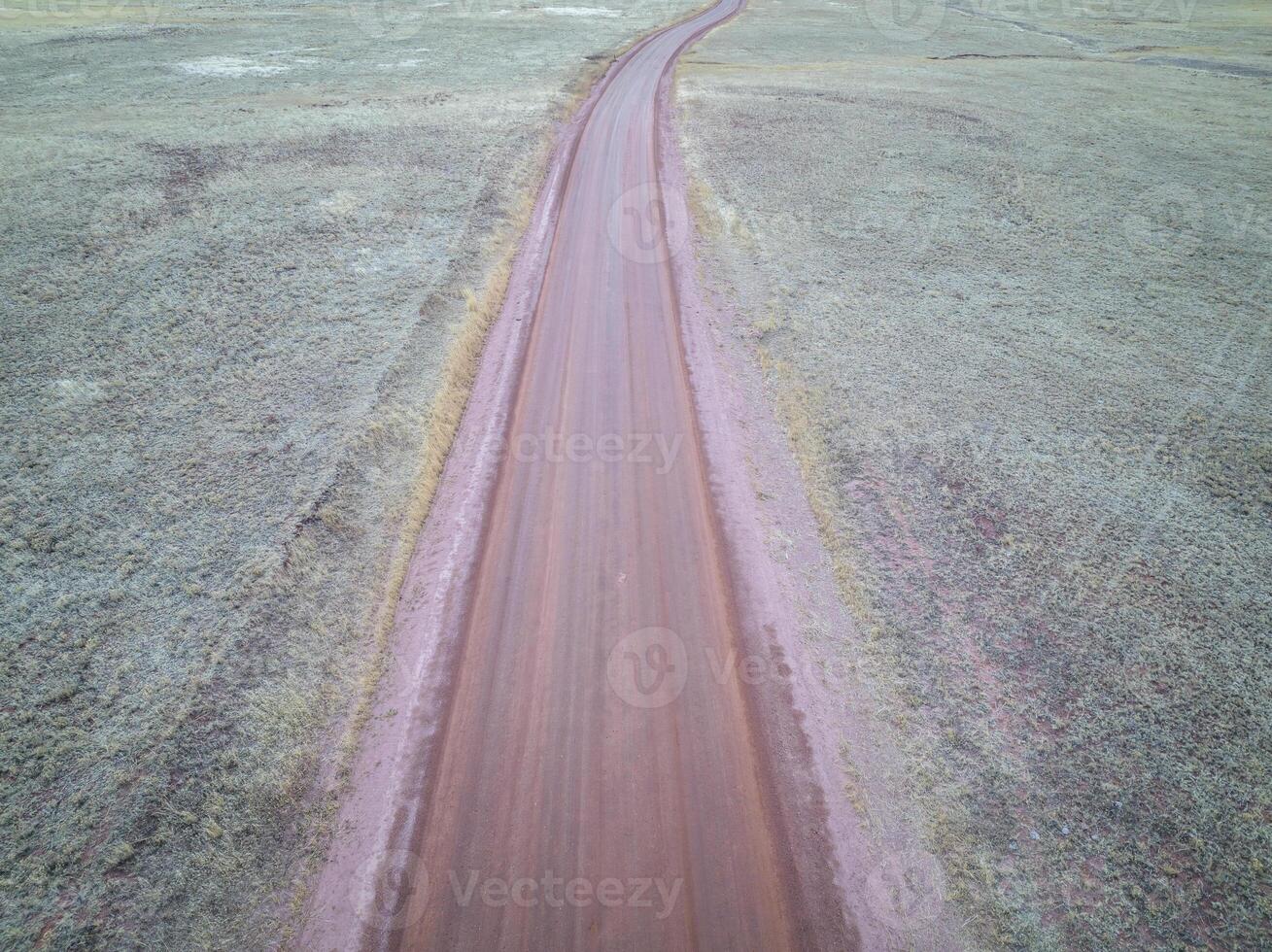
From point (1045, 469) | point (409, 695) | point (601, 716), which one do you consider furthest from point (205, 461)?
point (1045, 469)

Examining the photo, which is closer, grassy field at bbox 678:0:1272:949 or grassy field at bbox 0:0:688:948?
grassy field at bbox 0:0:688:948

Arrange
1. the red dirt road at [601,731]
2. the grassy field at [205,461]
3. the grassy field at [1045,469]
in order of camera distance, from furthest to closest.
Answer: the grassy field at [1045,469] → the grassy field at [205,461] → the red dirt road at [601,731]

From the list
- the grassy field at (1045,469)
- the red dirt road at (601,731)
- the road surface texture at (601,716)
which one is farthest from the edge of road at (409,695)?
the grassy field at (1045,469)

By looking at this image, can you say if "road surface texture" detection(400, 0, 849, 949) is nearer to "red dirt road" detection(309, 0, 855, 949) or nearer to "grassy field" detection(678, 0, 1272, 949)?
"red dirt road" detection(309, 0, 855, 949)

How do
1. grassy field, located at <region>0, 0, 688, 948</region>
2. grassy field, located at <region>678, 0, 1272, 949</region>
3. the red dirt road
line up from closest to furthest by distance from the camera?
the red dirt road < grassy field, located at <region>0, 0, 688, 948</region> < grassy field, located at <region>678, 0, 1272, 949</region>

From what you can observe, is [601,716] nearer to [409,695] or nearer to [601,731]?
[601,731]

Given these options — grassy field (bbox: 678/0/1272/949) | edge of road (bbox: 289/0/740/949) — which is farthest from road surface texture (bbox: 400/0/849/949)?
grassy field (bbox: 678/0/1272/949)

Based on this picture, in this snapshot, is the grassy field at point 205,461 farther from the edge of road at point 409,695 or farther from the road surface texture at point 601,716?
the road surface texture at point 601,716
